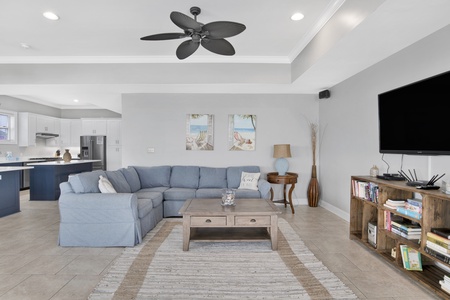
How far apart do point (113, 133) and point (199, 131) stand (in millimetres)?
4497

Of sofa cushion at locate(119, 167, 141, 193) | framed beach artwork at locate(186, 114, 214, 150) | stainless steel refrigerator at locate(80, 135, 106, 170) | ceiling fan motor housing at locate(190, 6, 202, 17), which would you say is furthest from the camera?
stainless steel refrigerator at locate(80, 135, 106, 170)

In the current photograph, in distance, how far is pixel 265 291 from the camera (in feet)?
7.00

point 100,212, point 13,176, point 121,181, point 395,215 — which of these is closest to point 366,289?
point 395,215

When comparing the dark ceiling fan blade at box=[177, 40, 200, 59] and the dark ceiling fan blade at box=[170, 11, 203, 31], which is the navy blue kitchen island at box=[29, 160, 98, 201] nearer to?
the dark ceiling fan blade at box=[177, 40, 200, 59]

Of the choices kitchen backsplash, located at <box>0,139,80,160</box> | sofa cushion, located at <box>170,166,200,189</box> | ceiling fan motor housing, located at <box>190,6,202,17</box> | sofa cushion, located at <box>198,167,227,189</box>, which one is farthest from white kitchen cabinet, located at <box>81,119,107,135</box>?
ceiling fan motor housing, located at <box>190,6,202,17</box>

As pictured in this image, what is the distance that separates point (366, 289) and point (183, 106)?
4.38 meters

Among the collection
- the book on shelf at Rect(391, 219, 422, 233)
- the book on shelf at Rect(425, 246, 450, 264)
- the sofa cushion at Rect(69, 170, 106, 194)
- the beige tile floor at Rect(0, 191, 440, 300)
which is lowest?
the beige tile floor at Rect(0, 191, 440, 300)

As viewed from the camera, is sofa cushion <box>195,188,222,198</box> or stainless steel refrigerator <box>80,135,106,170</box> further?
stainless steel refrigerator <box>80,135,106,170</box>

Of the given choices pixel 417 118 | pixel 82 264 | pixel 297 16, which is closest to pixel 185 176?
pixel 82 264

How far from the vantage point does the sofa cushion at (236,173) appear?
4832 millimetres

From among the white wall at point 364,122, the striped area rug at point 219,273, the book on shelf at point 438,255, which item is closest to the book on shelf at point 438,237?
the book on shelf at point 438,255

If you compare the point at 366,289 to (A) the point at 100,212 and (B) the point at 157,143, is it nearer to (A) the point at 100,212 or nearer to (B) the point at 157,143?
(A) the point at 100,212

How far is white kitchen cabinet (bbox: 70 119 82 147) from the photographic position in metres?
8.87

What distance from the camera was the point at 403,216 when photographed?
2.49m
